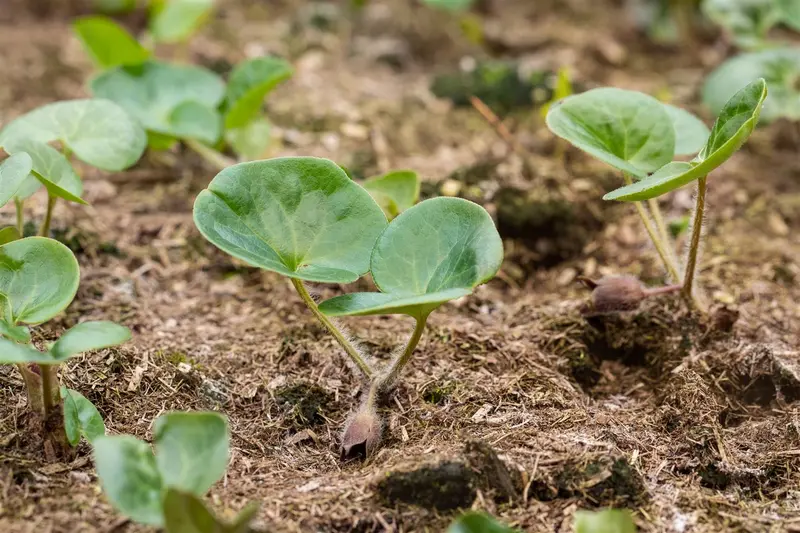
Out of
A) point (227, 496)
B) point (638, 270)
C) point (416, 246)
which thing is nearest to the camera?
point (227, 496)

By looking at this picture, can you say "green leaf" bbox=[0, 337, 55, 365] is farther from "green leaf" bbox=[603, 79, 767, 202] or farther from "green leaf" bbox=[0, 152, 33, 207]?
"green leaf" bbox=[603, 79, 767, 202]

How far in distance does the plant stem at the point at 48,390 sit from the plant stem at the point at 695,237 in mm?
1331

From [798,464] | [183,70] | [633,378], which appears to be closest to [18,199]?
[183,70]

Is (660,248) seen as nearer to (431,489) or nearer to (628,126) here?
(628,126)

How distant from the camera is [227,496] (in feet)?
4.77

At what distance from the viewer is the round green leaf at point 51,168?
1755mm

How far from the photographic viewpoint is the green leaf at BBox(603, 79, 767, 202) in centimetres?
149

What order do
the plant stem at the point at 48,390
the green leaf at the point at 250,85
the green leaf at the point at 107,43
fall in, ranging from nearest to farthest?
the plant stem at the point at 48,390 → the green leaf at the point at 250,85 → the green leaf at the point at 107,43

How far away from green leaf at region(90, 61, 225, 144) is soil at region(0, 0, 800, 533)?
246mm

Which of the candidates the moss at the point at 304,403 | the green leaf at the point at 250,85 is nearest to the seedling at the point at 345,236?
the moss at the point at 304,403

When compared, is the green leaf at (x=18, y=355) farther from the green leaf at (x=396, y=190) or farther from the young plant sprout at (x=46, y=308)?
the green leaf at (x=396, y=190)

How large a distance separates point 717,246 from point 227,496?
5.30 feet

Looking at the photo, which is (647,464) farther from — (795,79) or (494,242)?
(795,79)

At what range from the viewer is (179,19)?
9.87ft
